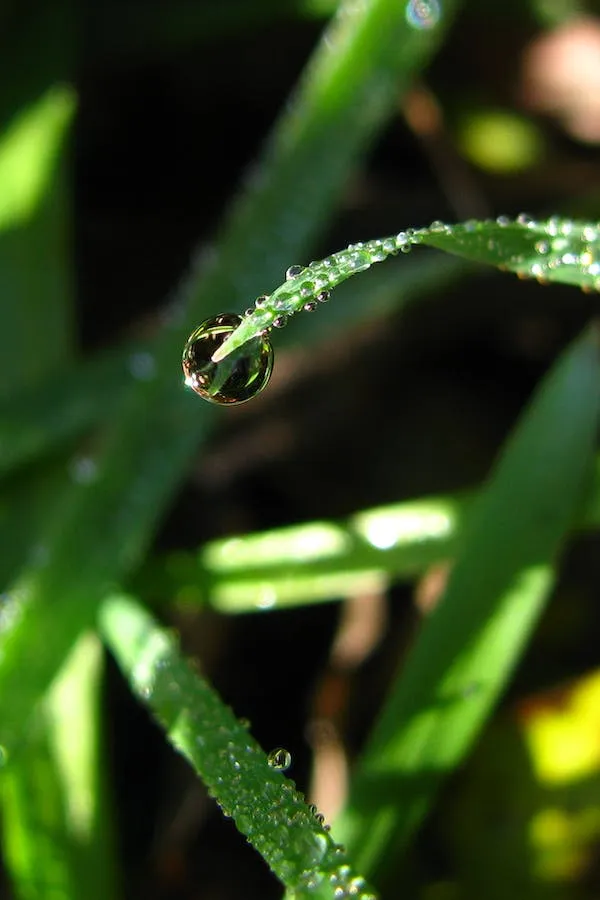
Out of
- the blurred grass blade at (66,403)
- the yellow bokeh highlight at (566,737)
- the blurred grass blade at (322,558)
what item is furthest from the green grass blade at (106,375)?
the yellow bokeh highlight at (566,737)

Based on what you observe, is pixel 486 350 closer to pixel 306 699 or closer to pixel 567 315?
pixel 567 315

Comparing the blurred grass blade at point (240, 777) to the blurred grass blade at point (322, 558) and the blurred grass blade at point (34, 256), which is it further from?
the blurred grass blade at point (34, 256)

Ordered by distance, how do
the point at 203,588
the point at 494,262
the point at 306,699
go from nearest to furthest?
1. the point at 494,262
2. the point at 203,588
3. the point at 306,699

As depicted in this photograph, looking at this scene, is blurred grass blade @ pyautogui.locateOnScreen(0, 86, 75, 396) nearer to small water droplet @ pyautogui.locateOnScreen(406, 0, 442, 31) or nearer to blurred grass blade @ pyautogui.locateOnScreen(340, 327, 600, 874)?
small water droplet @ pyautogui.locateOnScreen(406, 0, 442, 31)

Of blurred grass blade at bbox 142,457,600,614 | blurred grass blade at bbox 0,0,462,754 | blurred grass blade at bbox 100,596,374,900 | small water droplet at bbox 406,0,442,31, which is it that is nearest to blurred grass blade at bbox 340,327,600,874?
blurred grass blade at bbox 142,457,600,614

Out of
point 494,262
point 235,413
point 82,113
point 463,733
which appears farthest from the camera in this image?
point 82,113

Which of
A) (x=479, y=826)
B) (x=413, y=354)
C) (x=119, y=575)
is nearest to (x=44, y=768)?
(x=119, y=575)
